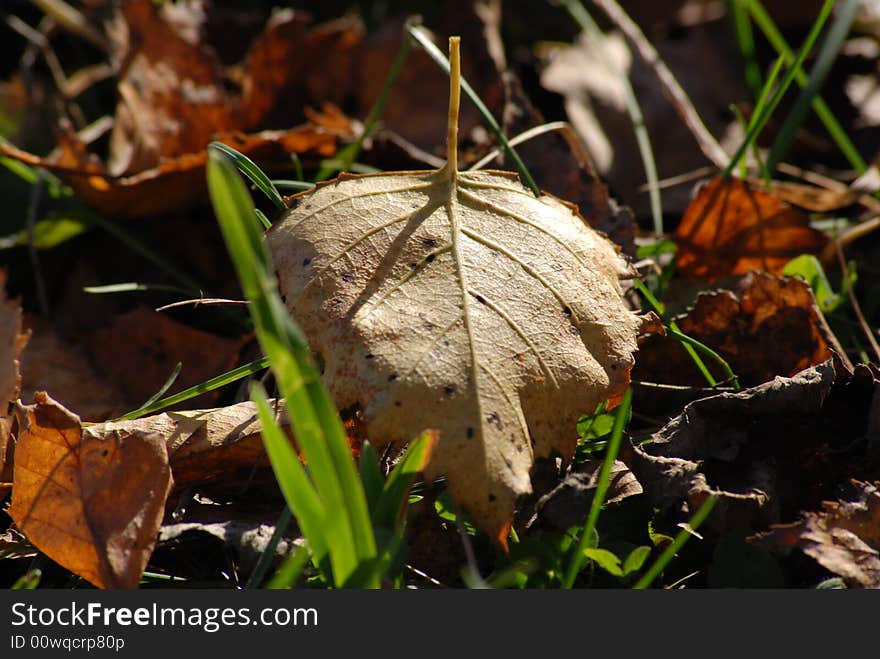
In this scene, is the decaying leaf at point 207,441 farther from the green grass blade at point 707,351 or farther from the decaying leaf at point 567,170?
the decaying leaf at point 567,170

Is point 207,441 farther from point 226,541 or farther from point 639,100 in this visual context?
point 639,100

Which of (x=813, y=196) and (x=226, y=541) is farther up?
(x=813, y=196)

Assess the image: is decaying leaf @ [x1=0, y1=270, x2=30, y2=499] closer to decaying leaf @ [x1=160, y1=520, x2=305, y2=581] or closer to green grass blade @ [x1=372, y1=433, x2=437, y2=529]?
decaying leaf @ [x1=160, y1=520, x2=305, y2=581]

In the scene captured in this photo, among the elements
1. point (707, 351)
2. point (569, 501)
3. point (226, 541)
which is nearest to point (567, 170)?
point (707, 351)

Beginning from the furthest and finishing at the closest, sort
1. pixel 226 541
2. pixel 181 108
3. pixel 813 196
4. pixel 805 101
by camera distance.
→ 1. pixel 181 108
2. pixel 813 196
3. pixel 805 101
4. pixel 226 541

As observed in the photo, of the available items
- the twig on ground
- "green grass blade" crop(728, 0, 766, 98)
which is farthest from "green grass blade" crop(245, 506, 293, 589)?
"green grass blade" crop(728, 0, 766, 98)

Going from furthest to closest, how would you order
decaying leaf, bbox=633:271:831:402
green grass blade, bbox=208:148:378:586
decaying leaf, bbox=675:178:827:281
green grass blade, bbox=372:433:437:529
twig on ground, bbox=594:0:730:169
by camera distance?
twig on ground, bbox=594:0:730:169
decaying leaf, bbox=675:178:827:281
decaying leaf, bbox=633:271:831:402
green grass blade, bbox=372:433:437:529
green grass blade, bbox=208:148:378:586

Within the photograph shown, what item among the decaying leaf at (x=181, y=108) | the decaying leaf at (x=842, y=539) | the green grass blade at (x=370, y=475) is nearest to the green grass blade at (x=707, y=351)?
the decaying leaf at (x=842, y=539)
